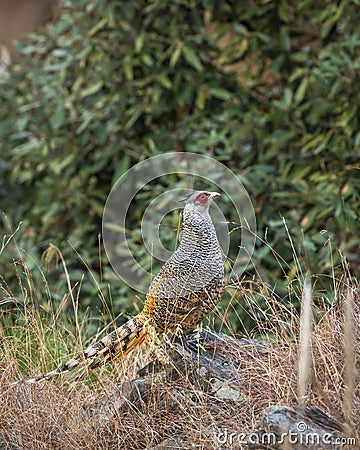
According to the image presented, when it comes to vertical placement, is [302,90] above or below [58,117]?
below

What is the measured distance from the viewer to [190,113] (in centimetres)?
568

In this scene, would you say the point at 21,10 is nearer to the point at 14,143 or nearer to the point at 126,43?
the point at 14,143

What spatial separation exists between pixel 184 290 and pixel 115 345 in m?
0.35

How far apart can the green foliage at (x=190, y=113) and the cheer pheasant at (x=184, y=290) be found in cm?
158

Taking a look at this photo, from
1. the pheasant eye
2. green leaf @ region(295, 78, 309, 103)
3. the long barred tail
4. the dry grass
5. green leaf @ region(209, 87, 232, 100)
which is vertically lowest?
the dry grass

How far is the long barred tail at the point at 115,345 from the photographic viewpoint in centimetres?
292

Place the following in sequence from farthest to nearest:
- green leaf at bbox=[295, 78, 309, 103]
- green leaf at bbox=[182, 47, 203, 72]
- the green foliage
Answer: green leaf at bbox=[182, 47, 203, 72], green leaf at bbox=[295, 78, 309, 103], the green foliage

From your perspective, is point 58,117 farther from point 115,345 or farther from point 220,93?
point 115,345

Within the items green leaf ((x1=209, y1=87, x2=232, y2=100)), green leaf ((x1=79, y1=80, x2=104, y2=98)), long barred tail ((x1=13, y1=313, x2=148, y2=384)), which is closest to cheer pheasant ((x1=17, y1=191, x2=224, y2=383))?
long barred tail ((x1=13, y1=313, x2=148, y2=384))

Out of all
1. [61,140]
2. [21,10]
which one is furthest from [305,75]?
[21,10]

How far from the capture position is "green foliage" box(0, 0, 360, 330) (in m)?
4.84

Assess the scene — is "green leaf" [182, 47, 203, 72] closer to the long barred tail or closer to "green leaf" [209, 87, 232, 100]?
"green leaf" [209, 87, 232, 100]

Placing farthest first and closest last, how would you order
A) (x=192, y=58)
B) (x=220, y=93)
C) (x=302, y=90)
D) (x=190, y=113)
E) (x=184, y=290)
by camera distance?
1. (x=190, y=113)
2. (x=220, y=93)
3. (x=192, y=58)
4. (x=302, y=90)
5. (x=184, y=290)

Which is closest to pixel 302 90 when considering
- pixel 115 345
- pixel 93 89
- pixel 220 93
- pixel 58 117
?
pixel 220 93
